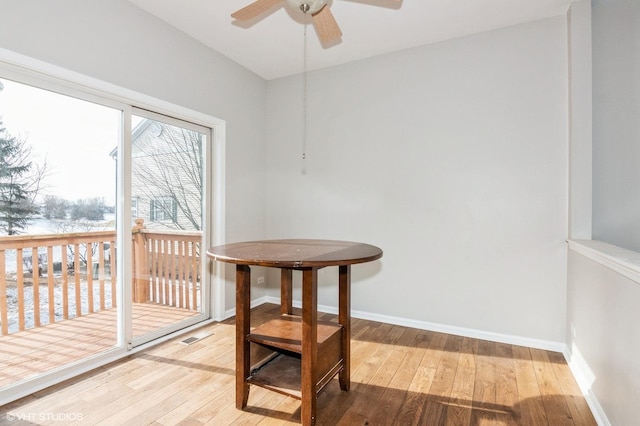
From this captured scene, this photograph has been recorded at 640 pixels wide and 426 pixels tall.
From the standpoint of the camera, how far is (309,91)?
3535 millimetres

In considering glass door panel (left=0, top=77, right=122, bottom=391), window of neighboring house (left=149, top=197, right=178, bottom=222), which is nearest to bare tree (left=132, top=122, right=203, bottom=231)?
window of neighboring house (left=149, top=197, right=178, bottom=222)

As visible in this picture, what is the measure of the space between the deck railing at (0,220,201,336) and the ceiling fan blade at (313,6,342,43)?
2.05 metres

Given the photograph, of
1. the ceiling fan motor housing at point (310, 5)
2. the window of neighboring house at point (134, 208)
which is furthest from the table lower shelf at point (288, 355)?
the ceiling fan motor housing at point (310, 5)

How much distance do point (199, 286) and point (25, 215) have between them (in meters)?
1.53

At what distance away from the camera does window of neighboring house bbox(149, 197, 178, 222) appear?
8.92 ft

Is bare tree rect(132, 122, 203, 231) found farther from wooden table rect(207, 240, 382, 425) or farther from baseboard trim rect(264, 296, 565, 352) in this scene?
baseboard trim rect(264, 296, 565, 352)

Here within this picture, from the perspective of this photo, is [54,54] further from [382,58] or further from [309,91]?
[382,58]

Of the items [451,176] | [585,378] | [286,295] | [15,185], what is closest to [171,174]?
[15,185]

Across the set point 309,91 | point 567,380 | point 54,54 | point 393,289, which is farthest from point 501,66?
point 54,54

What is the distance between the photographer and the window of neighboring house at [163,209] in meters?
2.72

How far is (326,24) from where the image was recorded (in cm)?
197

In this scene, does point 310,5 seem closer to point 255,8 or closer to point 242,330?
point 255,8

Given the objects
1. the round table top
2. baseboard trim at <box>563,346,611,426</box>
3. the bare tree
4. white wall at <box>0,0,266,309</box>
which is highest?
white wall at <box>0,0,266,309</box>

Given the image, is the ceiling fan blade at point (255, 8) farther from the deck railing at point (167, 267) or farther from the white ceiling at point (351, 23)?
the deck railing at point (167, 267)
